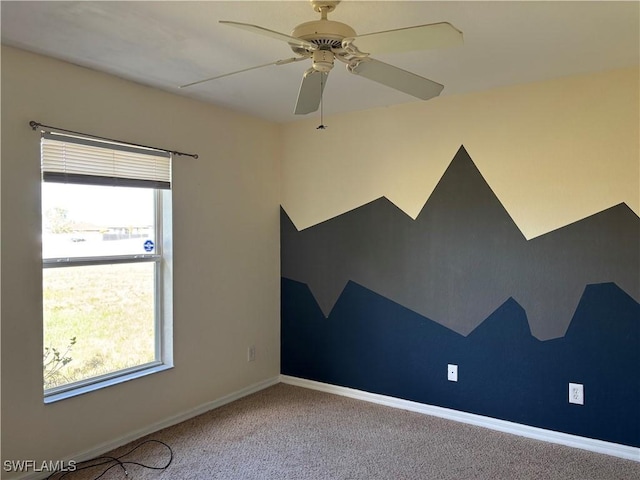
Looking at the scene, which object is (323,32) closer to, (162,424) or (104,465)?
(104,465)

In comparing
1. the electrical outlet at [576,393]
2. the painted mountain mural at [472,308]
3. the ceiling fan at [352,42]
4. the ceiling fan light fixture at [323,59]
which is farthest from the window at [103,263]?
the electrical outlet at [576,393]

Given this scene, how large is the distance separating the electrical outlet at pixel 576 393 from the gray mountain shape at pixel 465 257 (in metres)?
0.32

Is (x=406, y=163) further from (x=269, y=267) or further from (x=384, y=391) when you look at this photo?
(x=384, y=391)

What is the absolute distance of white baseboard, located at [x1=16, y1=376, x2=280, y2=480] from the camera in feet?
9.04

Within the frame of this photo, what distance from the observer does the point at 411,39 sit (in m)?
1.65

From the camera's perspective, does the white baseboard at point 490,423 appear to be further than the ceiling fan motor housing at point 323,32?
Yes

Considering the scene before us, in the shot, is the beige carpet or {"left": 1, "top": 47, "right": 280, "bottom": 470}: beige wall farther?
the beige carpet

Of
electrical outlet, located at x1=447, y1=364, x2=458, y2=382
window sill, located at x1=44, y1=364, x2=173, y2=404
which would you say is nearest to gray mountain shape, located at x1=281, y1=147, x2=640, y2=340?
electrical outlet, located at x1=447, y1=364, x2=458, y2=382

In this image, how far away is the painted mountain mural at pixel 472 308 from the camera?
114 inches

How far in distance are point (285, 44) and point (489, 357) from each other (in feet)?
7.84

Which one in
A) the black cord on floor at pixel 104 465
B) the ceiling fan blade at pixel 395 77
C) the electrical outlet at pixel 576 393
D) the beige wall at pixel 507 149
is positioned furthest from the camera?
the electrical outlet at pixel 576 393

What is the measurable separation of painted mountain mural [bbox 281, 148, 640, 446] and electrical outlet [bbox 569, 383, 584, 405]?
34 millimetres

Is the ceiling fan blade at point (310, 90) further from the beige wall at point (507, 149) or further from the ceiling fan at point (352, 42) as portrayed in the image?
the beige wall at point (507, 149)

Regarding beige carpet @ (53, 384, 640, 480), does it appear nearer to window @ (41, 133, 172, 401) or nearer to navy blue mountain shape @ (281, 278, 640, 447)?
navy blue mountain shape @ (281, 278, 640, 447)
